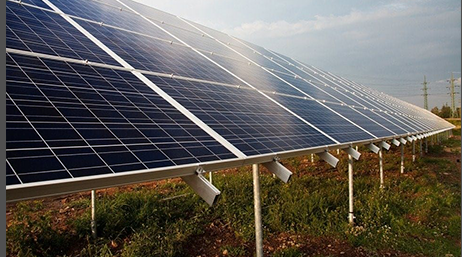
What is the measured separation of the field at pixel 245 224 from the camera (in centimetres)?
904

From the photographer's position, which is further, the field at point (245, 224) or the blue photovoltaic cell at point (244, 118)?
the field at point (245, 224)

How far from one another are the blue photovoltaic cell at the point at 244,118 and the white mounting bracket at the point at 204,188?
1274 millimetres

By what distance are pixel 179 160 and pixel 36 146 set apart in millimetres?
1692

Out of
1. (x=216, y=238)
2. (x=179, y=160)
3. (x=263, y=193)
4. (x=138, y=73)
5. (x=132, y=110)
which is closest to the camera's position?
(x=179, y=160)

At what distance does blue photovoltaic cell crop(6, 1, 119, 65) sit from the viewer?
18.9ft

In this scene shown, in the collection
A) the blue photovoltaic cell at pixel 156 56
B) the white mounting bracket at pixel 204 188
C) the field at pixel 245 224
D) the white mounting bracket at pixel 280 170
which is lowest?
the field at pixel 245 224

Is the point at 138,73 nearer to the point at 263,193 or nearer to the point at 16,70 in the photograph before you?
the point at 16,70

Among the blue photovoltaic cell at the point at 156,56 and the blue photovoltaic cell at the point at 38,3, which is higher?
the blue photovoltaic cell at the point at 38,3

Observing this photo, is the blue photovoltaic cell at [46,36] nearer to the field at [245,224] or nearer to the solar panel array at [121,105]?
the solar panel array at [121,105]

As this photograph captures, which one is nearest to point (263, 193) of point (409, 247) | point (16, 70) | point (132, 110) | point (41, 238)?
point (409, 247)

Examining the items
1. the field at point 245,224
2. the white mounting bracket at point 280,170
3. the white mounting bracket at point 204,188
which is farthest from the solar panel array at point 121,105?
the field at point 245,224

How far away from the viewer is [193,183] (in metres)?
4.41

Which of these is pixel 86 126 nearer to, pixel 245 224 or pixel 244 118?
pixel 244 118

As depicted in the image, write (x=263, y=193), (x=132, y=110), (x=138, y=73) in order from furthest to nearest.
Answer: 1. (x=263, y=193)
2. (x=138, y=73)
3. (x=132, y=110)
